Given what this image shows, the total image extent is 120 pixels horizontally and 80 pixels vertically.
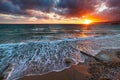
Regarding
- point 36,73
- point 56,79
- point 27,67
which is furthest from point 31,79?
point 27,67

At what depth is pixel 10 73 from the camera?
258 inches

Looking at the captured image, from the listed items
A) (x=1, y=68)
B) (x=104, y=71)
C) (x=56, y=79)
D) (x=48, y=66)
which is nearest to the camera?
(x=56, y=79)

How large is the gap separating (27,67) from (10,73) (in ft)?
4.19

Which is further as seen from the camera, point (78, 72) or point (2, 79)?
point (78, 72)

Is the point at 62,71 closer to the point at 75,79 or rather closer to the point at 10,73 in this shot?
the point at 75,79

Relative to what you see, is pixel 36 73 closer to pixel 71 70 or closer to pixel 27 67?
pixel 27 67

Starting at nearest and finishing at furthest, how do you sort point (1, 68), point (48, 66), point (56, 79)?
point (56, 79), point (1, 68), point (48, 66)

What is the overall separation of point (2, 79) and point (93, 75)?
5.02 metres

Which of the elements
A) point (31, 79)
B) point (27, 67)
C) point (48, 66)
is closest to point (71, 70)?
point (48, 66)

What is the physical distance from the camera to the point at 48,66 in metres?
7.83

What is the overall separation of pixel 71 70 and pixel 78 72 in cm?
52

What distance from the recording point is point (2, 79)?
579cm

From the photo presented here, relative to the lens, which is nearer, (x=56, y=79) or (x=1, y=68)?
(x=56, y=79)

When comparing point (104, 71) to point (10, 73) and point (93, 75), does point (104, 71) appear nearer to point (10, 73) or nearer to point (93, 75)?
point (93, 75)
